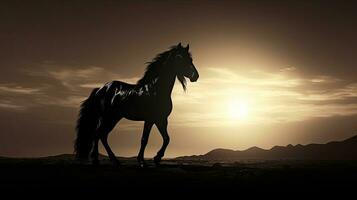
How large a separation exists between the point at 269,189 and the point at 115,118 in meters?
7.28

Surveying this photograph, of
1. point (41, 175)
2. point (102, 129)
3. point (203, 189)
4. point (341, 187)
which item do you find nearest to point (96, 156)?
point (102, 129)

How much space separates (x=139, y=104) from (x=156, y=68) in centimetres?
125

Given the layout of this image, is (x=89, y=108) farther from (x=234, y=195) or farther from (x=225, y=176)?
(x=234, y=195)

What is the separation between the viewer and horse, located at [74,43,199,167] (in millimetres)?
13156

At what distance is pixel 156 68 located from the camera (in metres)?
13.6

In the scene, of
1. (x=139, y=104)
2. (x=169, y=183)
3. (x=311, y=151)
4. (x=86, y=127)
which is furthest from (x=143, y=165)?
(x=311, y=151)

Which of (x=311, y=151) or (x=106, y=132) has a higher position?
(x=311, y=151)

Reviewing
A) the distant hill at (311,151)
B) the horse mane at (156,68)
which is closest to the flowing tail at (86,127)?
the horse mane at (156,68)

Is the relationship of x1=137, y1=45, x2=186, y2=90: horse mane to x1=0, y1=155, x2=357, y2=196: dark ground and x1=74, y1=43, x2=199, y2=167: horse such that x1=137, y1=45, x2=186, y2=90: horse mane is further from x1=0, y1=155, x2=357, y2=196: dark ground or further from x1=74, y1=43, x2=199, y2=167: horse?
x1=0, y1=155, x2=357, y2=196: dark ground

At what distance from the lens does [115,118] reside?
14.3 metres

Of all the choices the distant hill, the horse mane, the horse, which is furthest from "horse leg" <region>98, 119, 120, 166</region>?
the distant hill

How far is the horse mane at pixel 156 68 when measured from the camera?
44.5 feet

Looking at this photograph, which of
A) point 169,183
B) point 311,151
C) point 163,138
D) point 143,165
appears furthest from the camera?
point 311,151

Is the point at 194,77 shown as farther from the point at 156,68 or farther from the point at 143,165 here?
the point at 143,165
